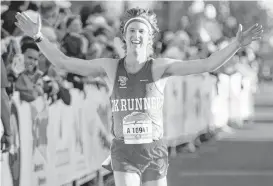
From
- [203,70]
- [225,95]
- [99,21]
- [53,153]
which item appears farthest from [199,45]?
[203,70]

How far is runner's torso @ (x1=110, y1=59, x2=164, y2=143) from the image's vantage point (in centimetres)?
552

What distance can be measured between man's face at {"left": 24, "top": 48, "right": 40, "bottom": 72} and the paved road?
8.31 feet

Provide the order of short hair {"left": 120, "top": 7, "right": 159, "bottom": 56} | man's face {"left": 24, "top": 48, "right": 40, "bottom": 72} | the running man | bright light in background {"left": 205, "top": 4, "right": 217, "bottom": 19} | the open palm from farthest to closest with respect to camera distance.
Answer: bright light in background {"left": 205, "top": 4, "right": 217, "bottom": 19}, man's face {"left": 24, "top": 48, "right": 40, "bottom": 72}, short hair {"left": 120, "top": 7, "right": 159, "bottom": 56}, the running man, the open palm

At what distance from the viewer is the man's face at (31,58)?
27.5 feet

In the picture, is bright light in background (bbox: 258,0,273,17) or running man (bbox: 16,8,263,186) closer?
running man (bbox: 16,8,263,186)

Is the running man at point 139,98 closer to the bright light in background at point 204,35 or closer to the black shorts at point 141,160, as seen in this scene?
the black shorts at point 141,160

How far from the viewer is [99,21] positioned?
11180mm

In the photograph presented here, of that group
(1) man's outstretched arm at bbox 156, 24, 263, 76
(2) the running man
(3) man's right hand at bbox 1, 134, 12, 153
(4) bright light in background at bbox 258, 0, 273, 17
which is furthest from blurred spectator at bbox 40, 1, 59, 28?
(4) bright light in background at bbox 258, 0, 273, 17

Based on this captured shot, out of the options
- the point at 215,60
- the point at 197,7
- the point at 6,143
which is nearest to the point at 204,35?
the point at 197,7

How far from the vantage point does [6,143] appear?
681cm

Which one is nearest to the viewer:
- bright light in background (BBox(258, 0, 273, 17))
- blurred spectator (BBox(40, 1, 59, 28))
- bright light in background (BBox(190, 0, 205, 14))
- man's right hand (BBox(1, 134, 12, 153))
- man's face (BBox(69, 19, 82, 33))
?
man's right hand (BBox(1, 134, 12, 153))

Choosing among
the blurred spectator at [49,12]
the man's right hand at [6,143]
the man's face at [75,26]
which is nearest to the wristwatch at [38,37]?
the man's right hand at [6,143]

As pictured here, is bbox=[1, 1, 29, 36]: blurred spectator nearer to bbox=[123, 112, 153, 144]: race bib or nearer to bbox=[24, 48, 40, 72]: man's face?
bbox=[24, 48, 40, 72]: man's face

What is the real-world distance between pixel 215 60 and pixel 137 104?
2.05 ft
